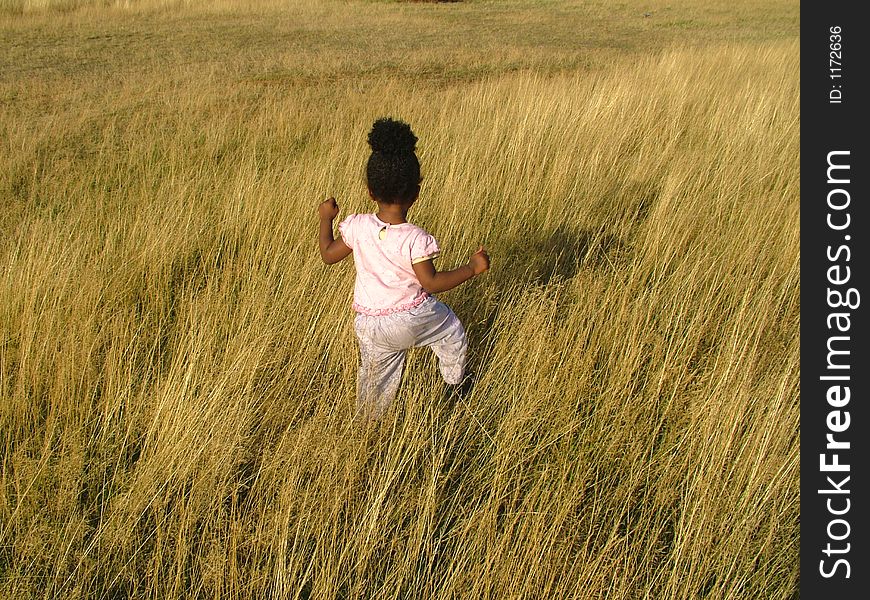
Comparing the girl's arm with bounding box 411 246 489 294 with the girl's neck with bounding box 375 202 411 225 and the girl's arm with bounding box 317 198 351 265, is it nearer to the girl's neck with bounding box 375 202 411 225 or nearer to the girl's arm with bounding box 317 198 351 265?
the girl's neck with bounding box 375 202 411 225

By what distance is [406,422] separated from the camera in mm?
2188

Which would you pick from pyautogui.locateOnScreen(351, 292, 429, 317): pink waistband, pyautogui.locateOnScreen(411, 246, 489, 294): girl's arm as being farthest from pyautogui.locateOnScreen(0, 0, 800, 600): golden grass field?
pyautogui.locateOnScreen(411, 246, 489, 294): girl's arm

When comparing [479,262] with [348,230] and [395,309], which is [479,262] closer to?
[395,309]

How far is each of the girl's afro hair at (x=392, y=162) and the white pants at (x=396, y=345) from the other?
16.9 inches

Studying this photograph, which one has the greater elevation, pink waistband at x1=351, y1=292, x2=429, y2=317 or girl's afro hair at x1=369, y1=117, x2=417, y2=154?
girl's afro hair at x1=369, y1=117, x2=417, y2=154

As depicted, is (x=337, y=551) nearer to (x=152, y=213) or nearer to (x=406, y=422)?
(x=406, y=422)

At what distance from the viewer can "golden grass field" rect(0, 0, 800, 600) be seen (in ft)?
6.01

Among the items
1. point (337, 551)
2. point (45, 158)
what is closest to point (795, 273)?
point (337, 551)

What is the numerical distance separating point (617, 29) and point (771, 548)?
61.8 ft

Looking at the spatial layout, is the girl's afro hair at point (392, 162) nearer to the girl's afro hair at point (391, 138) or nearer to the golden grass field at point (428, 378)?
the girl's afro hair at point (391, 138)

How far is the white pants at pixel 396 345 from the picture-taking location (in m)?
2.33

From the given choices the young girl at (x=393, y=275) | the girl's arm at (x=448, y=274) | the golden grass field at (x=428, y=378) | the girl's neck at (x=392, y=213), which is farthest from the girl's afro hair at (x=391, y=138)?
the golden grass field at (x=428, y=378)

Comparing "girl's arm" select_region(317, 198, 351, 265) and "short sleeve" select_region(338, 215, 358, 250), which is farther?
"girl's arm" select_region(317, 198, 351, 265)

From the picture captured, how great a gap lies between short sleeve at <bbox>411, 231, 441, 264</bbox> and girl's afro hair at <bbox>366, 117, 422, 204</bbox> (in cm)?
17
